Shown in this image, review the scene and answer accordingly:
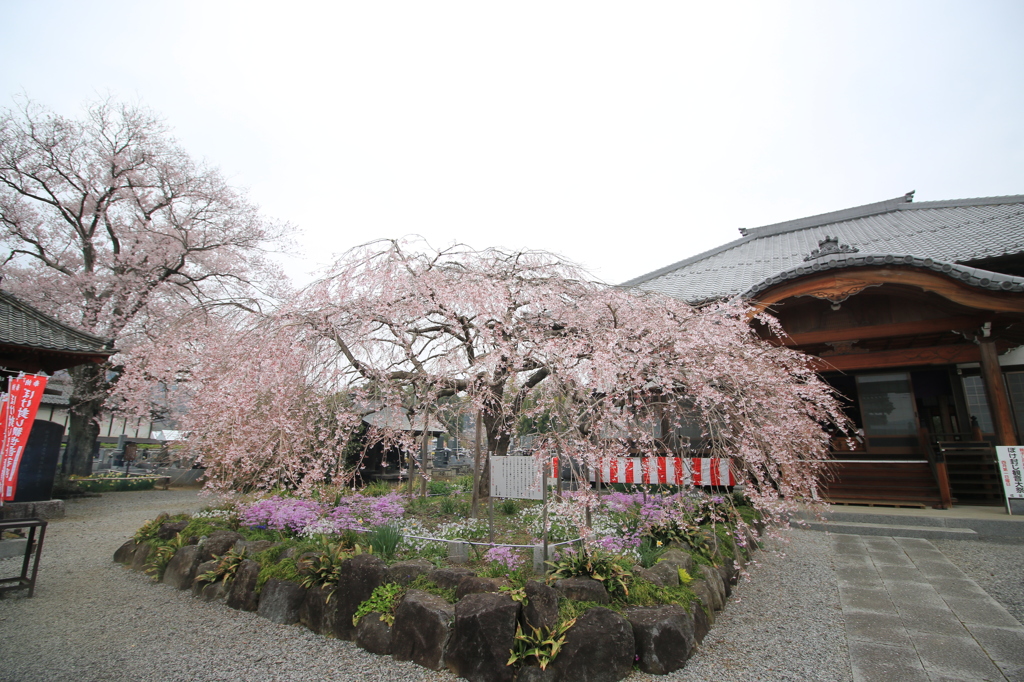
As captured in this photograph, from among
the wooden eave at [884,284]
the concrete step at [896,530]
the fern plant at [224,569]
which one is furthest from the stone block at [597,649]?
the concrete step at [896,530]

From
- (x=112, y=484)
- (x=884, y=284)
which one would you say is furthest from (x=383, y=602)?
(x=112, y=484)

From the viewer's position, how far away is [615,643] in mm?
3309

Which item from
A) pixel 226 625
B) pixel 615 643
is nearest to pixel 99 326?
pixel 226 625

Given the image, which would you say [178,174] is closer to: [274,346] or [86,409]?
[86,409]

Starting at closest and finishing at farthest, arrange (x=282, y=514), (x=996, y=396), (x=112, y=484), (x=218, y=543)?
1. (x=218, y=543)
2. (x=282, y=514)
3. (x=996, y=396)
4. (x=112, y=484)

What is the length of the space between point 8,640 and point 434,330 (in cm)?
473

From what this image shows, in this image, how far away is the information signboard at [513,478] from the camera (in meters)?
4.81

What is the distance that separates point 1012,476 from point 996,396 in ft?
3.82

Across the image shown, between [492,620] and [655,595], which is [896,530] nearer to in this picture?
[655,595]

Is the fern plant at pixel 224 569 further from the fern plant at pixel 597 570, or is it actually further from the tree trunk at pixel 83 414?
the tree trunk at pixel 83 414

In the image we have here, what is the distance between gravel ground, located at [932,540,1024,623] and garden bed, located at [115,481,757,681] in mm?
2218

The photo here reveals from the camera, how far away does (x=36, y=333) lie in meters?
8.23

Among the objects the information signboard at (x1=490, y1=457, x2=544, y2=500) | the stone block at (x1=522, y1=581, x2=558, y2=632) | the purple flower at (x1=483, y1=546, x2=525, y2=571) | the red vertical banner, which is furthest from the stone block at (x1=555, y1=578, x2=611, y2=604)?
the red vertical banner

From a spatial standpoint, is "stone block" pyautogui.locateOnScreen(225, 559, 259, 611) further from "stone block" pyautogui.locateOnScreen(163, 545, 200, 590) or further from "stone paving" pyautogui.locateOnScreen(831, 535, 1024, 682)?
"stone paving" pyautogui.locateOnScreen(831, 535, 1024, 682)
